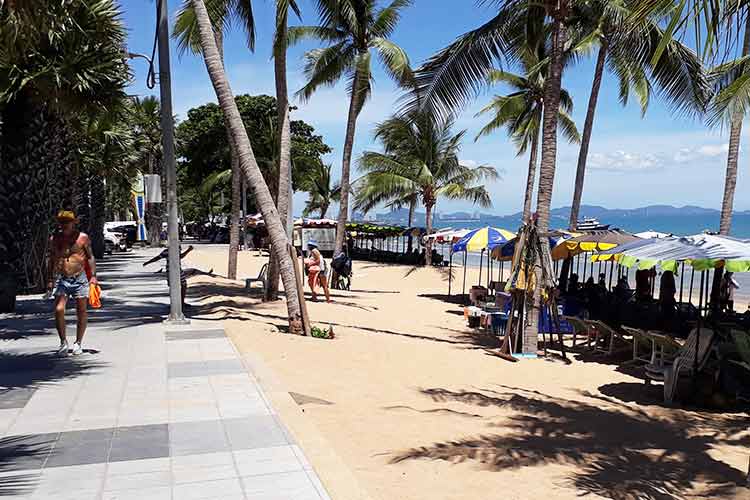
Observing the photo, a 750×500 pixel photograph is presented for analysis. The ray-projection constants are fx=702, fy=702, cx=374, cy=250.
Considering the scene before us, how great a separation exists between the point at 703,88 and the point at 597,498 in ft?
34.0

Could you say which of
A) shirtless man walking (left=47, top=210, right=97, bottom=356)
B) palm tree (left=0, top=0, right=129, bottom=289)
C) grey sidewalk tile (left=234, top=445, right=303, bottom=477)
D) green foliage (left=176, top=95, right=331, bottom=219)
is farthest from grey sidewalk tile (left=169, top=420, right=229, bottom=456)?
green foliage (left=176, top=95, right=331, bottom=219)

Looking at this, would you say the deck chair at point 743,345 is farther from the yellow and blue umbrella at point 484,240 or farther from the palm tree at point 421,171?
the palm tree at point 421,171

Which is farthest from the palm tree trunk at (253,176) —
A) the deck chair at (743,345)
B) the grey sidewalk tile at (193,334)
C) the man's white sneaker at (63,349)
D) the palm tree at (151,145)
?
the palm tree at (151,145)

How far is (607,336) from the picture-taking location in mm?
11984

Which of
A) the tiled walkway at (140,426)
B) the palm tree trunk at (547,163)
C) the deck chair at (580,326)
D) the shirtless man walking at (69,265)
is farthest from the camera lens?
the deck chair at (580,326)

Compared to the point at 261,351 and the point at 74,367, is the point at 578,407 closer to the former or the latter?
the point at 261,351

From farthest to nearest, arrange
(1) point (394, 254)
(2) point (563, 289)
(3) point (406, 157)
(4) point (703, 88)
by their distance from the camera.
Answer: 1. (1) point (394, 254)
2. (3) point (406, 157)
3. (2) point (563, 289)
4. (4) point (703, 88)

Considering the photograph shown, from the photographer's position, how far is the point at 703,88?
1280cm

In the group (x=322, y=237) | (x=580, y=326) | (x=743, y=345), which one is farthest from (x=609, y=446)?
(x=322, y=237)

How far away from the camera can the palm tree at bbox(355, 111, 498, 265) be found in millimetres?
32219

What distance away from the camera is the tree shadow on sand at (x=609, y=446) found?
5.09 m

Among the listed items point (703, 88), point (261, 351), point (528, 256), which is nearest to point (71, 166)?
point (261, 351)

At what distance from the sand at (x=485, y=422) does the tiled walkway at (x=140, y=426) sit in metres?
0.42

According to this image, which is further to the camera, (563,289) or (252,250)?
(252,250)
